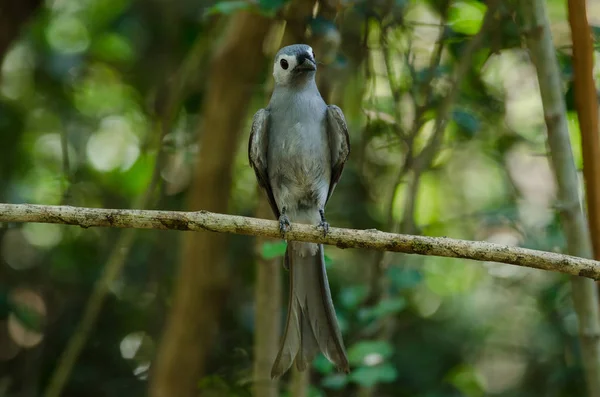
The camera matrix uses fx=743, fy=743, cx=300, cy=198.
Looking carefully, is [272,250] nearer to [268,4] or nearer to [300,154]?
[300,154]

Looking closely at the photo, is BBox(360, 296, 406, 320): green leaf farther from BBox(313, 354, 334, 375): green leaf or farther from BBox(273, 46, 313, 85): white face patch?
BBox(273, 46, 313, 85): white face patch

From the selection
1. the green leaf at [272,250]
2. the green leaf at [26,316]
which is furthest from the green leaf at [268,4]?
the green leaf at [26,316]

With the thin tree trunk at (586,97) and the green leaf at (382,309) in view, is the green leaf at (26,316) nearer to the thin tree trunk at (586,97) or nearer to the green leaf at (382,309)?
the green leaf at (382,309)

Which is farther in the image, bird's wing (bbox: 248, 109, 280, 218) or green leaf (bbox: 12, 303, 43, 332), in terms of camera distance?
green leaf (bbox: 12, 303, 43, 332)

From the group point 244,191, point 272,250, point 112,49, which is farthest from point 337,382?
point 112,49

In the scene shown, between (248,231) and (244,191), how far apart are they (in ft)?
9.84

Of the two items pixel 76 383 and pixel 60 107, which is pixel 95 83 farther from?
pixel 76 383

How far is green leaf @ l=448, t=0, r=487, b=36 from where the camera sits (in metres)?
4.05

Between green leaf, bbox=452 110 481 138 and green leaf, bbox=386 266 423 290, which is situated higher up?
green leaf, bbox=452 110 481 138

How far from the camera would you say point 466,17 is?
4551mm

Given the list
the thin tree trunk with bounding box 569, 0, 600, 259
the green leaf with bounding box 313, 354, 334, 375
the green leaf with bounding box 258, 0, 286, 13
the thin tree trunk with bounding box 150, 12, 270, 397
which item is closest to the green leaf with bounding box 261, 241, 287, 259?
the green leaf with bounding box 313, 354, 334, 375

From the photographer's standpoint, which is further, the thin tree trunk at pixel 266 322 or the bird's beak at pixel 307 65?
the thin tree trunk at pixel 266 322

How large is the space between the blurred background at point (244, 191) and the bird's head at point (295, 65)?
21 centimetres

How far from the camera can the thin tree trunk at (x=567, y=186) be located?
2.86 m
